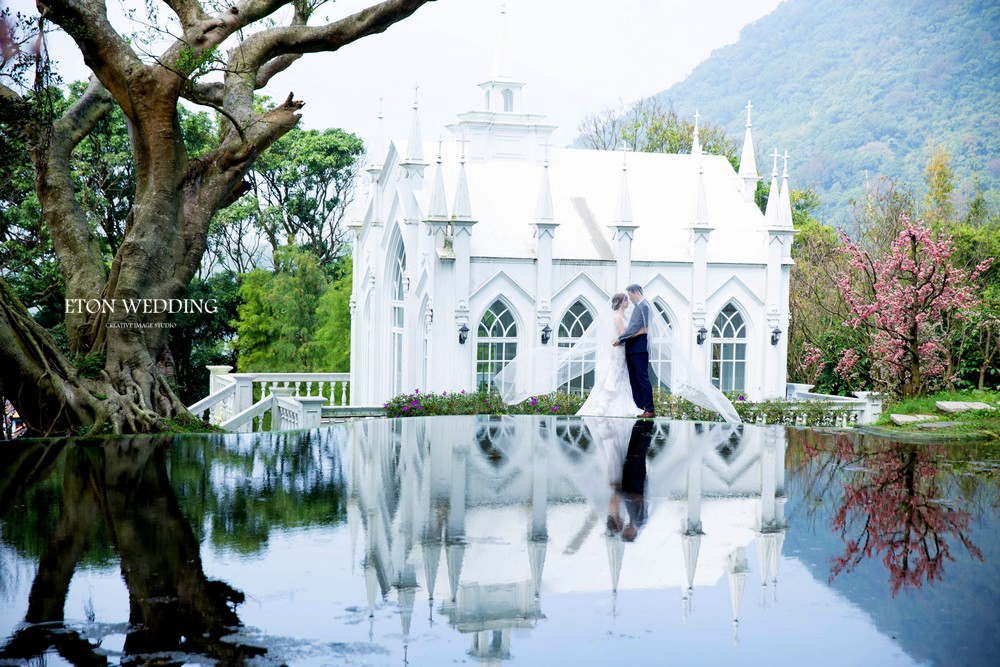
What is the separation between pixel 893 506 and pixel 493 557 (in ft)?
11.5

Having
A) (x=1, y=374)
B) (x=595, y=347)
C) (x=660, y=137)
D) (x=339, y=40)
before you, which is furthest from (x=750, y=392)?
(x=660, y=137)

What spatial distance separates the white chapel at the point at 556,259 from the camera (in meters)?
21.8

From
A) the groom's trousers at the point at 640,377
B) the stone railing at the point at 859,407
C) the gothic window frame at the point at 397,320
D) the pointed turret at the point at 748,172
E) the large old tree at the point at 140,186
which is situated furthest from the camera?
the pointed turret at the point at 748,172

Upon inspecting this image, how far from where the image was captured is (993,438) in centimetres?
1189

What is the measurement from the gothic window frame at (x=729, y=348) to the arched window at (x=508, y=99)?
913 centimetres


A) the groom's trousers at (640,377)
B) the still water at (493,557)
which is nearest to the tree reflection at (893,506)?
the still water at (493,557)

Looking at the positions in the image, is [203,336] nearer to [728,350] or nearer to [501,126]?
[501,126]

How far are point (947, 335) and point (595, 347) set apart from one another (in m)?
7.95

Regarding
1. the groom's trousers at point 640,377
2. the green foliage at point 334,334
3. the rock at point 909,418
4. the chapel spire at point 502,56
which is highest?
the chapel spire at point 502,56

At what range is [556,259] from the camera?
2252 centimetres

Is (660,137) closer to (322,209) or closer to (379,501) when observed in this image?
(322,209)

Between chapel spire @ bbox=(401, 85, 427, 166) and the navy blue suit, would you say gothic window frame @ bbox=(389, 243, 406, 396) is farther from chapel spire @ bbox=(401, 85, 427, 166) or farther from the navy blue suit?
the navy blue suit

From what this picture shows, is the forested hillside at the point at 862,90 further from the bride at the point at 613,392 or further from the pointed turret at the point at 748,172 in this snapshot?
the bride at the point at 613,392

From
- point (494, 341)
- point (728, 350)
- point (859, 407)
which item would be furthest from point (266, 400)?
point (859, 407)
